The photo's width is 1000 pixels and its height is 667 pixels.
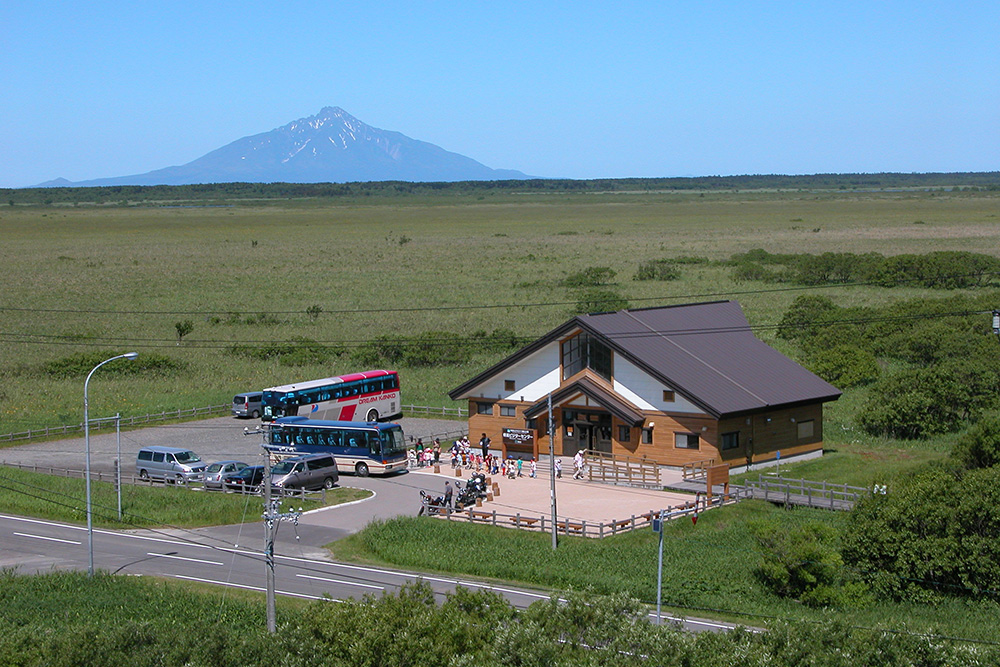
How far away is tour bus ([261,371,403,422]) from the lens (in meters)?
55.7

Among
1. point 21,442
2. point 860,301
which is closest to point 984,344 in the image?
point 860,301

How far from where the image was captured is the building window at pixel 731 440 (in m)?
45.5

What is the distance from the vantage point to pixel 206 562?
35688mm

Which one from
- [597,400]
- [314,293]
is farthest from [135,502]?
[314,293]

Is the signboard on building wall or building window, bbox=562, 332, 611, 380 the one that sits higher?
building window, bbox=562, 332, 611, 380

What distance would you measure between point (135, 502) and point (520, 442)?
51.8ft

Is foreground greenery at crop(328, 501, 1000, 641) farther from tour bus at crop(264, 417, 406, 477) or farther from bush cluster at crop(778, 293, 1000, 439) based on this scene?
bush cluster at crop(778, 293, 1000, 439)

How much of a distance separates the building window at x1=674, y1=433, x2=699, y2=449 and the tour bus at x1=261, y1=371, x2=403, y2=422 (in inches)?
722

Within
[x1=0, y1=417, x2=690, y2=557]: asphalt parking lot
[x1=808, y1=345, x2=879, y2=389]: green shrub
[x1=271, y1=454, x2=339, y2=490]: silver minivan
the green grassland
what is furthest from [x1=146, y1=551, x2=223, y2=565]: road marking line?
[x1=808, y1=345, x2=879, y2=389]: green shrub

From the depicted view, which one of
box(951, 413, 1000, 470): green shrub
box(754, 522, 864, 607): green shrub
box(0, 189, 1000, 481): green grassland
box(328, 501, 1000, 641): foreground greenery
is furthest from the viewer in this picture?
box(0, 189, 1000, 481): green grassland

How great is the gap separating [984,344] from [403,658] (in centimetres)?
5143

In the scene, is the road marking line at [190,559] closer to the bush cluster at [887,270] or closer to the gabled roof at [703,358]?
the gabled roof at [703,358]

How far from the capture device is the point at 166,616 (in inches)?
1139

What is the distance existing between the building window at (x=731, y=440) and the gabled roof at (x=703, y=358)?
115cm
